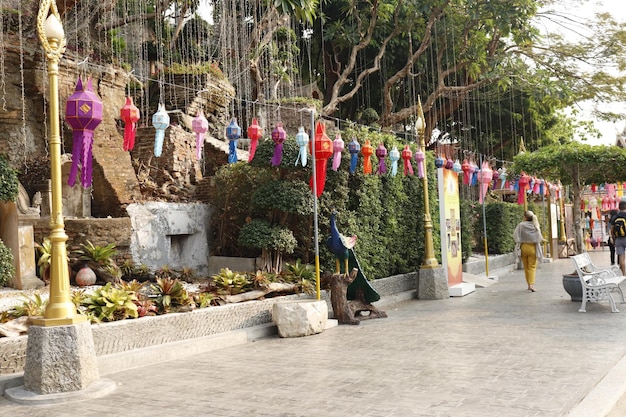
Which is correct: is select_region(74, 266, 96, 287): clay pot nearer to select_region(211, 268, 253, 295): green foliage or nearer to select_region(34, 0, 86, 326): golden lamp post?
select_region(211, 268, 253, 295): green foliage

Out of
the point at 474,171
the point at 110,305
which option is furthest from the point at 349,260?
the point at 474,171

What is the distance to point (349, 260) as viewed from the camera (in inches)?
418

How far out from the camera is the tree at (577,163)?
19047 mm

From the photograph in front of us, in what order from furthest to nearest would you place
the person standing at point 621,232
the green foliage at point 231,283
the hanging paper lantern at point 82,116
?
the person standing at point 621,232 < the green foliage at point 231,283 < the hanging paper lantern at point 82,116

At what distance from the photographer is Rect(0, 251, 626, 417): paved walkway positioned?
16.6 feet

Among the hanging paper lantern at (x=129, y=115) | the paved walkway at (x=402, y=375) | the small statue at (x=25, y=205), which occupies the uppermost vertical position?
the hanging paper lantern at (x=129, y=115)

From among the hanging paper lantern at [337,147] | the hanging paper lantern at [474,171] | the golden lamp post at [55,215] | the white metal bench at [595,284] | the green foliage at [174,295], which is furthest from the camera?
the hanging paper lantern at [474,171]

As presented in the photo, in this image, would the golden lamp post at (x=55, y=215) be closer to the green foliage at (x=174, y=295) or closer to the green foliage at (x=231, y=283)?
the green foliage at (x=174, y=295)

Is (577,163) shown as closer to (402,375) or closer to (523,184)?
(523,184)

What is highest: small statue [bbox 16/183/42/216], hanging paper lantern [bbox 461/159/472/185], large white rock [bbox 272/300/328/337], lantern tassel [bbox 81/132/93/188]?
hanging paper lantern [bbox 461/159/472/185]

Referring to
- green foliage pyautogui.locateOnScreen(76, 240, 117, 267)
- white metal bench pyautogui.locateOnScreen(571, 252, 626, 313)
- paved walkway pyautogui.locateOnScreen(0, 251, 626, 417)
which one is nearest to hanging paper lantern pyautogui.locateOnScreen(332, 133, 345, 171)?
paved walkway pyautogui.locateOnScreen(0, 251, 626, 417)

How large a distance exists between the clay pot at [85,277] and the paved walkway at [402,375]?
12.4 feet

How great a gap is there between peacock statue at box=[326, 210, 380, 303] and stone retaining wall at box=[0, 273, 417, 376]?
0.96 metres

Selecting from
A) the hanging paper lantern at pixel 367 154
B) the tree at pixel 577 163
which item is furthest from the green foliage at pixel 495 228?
the hanging paper lantern at pixel 367 154
